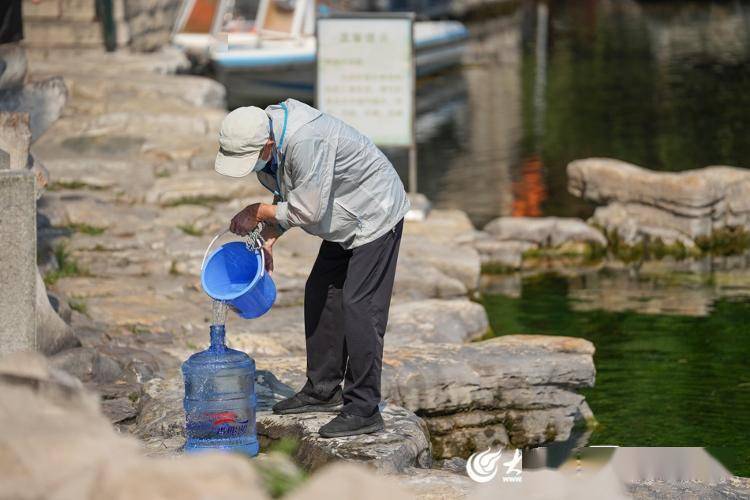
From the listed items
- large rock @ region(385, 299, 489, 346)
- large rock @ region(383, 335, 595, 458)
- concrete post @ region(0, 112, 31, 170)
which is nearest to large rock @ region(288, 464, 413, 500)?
large rock @ region(383, 335, 595, 458)

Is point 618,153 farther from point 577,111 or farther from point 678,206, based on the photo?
point 678,206

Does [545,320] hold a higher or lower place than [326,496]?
lower

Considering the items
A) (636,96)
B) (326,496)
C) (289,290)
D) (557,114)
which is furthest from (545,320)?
(636,96)

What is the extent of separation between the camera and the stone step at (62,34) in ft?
60.8

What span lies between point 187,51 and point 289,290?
568 inches

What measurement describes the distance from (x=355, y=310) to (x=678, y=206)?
7053mm

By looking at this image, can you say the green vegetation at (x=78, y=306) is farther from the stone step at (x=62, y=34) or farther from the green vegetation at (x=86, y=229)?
the stone step at (x=62, y=34)

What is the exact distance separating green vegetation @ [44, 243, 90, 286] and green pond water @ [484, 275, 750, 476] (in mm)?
3004

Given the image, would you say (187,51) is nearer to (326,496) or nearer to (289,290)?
(289,290)

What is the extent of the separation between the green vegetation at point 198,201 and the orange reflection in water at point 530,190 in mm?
3648

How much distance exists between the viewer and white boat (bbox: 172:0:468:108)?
72.1ft

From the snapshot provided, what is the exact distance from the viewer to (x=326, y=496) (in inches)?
116

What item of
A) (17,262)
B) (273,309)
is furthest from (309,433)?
(273,309)

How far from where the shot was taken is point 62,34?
62.0 ft
